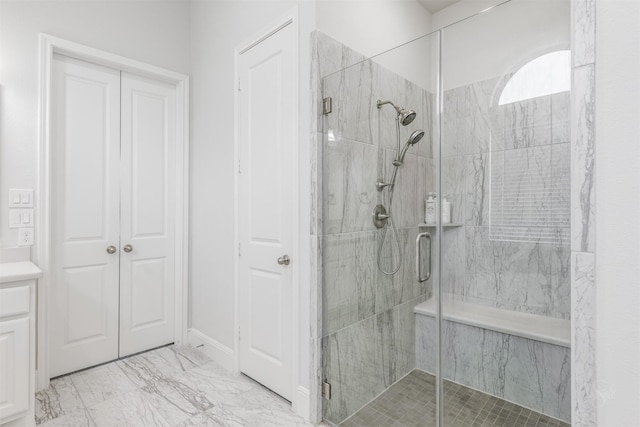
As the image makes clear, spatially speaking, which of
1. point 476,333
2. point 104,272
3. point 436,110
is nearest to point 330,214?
point 436,110

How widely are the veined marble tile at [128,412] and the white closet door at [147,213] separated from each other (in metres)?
0.70

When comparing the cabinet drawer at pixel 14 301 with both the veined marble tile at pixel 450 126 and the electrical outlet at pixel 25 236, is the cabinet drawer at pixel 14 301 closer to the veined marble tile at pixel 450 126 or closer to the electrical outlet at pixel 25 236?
the electrical outlet at pixel 25 236

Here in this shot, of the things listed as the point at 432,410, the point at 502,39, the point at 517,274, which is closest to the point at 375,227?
the point at 517,274

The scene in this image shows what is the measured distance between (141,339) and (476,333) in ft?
8.49

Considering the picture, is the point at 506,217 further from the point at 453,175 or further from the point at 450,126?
the point at 450,126

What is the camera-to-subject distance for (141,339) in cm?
275

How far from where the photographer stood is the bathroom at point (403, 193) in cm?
107

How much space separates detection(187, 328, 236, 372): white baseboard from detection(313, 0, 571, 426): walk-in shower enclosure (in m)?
0.92

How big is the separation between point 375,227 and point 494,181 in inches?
24.0

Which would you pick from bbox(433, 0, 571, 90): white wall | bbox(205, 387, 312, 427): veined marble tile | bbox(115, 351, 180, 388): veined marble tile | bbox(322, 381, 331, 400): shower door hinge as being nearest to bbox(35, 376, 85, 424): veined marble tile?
bbox(115, 351, 180, 388): veined marble tile

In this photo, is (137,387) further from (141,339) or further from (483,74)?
(483,74)

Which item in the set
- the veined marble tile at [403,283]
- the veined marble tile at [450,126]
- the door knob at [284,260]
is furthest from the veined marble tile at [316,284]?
the veined marble tile at [450,126]

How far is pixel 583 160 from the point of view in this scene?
3.55 feet

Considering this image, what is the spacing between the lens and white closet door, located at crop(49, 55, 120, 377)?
2350mm
